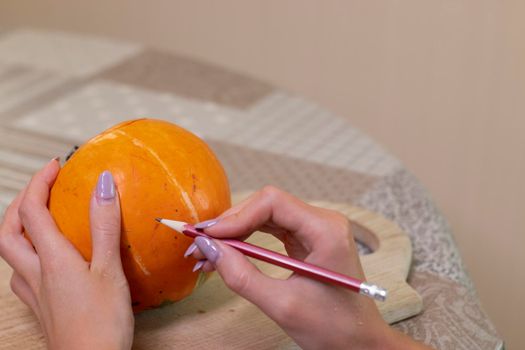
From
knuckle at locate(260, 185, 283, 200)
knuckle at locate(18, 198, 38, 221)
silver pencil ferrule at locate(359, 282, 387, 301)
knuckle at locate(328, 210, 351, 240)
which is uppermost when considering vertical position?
knuckle at locate(260, 185, 283, 200)

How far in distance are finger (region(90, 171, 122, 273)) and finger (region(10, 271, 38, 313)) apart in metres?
0.11

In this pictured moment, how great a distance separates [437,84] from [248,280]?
1.58 m

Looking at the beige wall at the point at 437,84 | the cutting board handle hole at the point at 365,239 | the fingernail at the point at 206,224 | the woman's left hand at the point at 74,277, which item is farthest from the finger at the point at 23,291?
the beige wall at the point at 437,84

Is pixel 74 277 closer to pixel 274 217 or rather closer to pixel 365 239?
pixel 274 217

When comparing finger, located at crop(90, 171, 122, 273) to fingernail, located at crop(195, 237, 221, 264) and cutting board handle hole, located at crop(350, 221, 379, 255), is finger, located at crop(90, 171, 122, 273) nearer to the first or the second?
fingernail, located at crop(195, 237, 221, 264)

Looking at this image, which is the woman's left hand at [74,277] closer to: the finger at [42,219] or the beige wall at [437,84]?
the finger at [42,219]

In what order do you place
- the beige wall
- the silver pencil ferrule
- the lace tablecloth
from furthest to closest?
the beige wall < the lace tablecloth < the silver pencil ferrule

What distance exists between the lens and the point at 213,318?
→ 3.18 ft

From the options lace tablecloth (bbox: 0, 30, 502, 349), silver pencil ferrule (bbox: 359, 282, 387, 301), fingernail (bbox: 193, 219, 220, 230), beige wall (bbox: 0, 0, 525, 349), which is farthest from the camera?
beige wall (bbox: 0, 0, 525, 349)

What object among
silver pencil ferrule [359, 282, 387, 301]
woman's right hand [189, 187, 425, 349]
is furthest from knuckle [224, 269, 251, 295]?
silver pencil ferrule [359, 282, 387, 301]

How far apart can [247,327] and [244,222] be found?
Answer: 0.63 ft

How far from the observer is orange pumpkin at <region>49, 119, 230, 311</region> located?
884mm

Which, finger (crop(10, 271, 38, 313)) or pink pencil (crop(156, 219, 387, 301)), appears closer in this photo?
pink pencil (crop(156, 219, 387, 301))

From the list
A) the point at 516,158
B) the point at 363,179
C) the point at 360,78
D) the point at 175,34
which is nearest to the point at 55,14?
the point at 175,34
